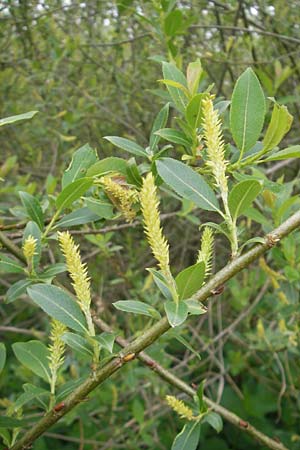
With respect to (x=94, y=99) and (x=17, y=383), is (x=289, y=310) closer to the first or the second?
(x=94, y=99)

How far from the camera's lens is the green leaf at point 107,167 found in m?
0.91

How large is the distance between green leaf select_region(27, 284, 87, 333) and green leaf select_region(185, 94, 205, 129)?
1.05 ft

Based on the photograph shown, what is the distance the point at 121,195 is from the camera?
895 millimetres

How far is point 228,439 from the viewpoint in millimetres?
3037

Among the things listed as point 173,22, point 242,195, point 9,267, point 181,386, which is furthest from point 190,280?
point 173,22

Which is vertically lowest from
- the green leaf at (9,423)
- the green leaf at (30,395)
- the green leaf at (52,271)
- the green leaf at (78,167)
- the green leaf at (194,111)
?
the green leaf at (9,423)

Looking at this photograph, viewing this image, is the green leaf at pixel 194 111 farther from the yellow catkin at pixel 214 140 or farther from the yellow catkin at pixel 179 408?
the yellow catkin at pixel 179 408

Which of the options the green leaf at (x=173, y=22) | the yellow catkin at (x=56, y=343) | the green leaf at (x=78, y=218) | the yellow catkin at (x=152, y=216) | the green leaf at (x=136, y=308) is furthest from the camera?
the green leaf at (x=173, y=22)

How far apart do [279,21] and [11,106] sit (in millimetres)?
1223

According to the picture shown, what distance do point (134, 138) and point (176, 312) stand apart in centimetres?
186

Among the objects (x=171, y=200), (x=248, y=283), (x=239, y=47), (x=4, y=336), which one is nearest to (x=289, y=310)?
(x=248, y=283)

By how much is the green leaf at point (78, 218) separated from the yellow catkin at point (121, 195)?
90 mm

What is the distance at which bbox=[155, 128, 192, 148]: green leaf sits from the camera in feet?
2.95

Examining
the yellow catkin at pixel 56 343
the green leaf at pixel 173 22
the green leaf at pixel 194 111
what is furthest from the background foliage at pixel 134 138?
the green leaf at pixel 194 111
